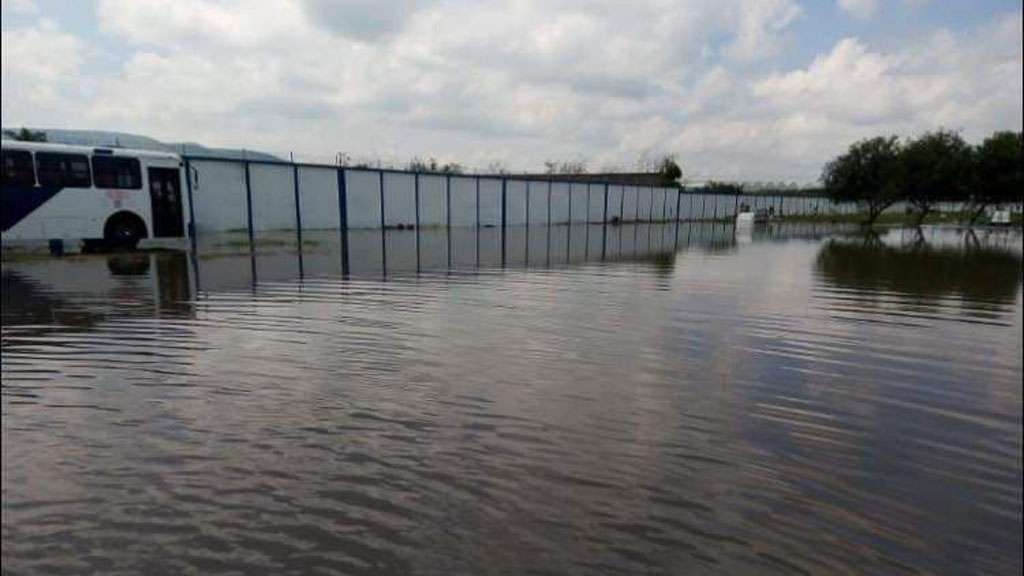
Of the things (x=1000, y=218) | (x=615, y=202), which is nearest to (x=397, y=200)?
(x=615, y=202)

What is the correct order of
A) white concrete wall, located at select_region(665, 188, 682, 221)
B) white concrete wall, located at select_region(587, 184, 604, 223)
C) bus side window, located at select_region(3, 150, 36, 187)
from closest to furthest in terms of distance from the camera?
bus side window, located at select_region(3, 150, 36, 187) < white concrete wall, located at select_region(587, 184, 604, 223) < white concrete wall, located at select_region(665, 188, 682, 221)

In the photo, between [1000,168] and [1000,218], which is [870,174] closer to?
[1000,168]

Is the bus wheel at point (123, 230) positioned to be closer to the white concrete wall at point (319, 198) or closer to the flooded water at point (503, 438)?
the flooded water at point (503, 438)

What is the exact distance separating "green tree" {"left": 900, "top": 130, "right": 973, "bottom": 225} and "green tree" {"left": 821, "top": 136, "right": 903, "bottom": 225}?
83 cm

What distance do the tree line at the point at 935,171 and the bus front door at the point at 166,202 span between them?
5309 cm

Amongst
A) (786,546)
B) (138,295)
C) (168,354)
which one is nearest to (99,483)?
(168,354)

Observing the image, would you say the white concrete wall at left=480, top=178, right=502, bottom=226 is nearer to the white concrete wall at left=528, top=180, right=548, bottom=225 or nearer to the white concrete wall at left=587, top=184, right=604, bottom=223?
the white concrete wall at left=528, top=180, right=548, bottom=225

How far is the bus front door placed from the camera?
19438mm

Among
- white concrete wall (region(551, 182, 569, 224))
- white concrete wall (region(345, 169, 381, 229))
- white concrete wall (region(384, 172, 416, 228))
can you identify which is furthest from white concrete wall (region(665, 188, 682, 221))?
white concrete wall (region(345, 169, 381, 229))

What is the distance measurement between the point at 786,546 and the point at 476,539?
175 cm

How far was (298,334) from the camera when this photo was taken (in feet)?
27.1

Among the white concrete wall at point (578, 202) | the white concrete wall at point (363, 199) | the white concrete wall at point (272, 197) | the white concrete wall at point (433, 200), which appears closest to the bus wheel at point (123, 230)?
the white concrete wall at point (272, 197)

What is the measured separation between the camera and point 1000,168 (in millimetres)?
48781

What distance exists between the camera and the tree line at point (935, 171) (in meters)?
48.7
